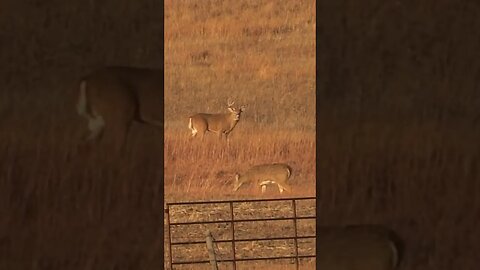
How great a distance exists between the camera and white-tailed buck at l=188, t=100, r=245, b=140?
3.17 ft
